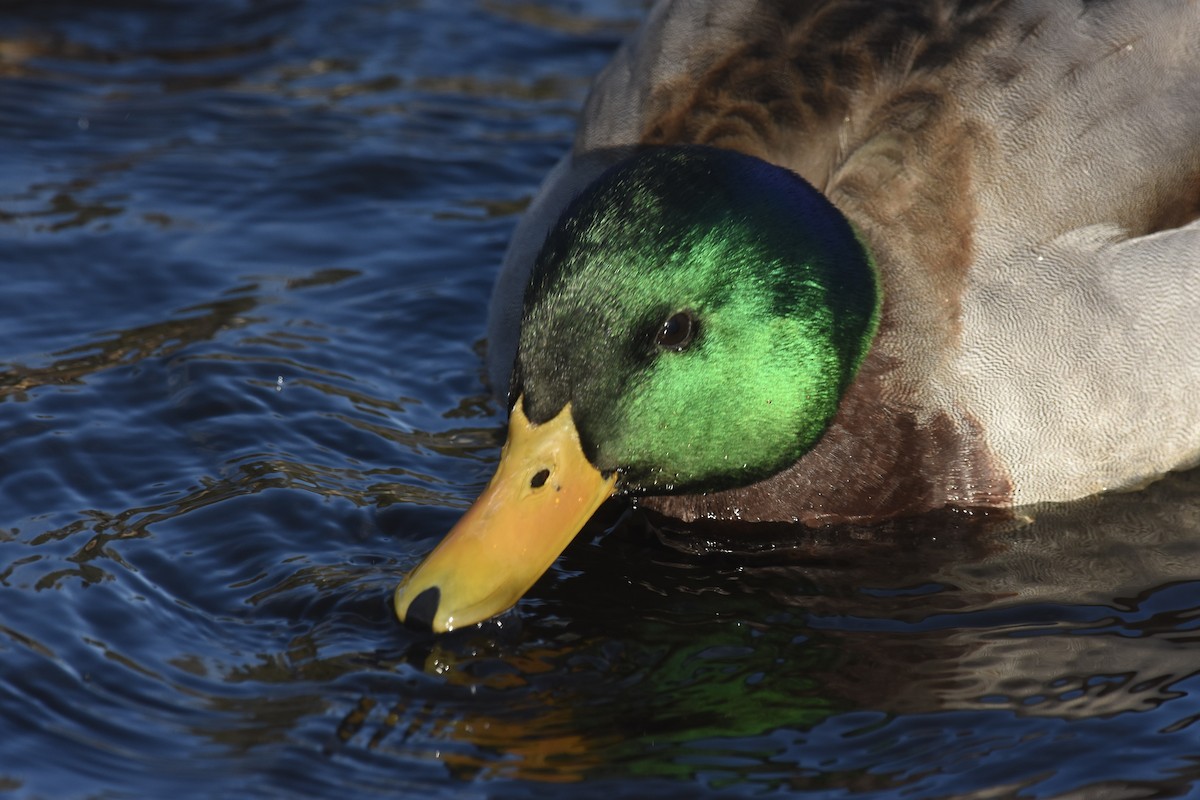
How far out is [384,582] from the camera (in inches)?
177

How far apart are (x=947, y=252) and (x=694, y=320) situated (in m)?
0.89

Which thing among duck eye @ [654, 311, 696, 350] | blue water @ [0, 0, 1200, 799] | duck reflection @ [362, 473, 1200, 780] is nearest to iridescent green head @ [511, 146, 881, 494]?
duck eye @ [654, 311, 696, 350]

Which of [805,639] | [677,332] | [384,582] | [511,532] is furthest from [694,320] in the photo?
[384,582]

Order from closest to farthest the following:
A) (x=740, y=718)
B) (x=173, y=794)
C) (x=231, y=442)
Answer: (x=173, y=794) → (x=740, y=718) → (x=231, y=442)

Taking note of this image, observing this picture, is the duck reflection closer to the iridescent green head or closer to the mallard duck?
the mallard duck

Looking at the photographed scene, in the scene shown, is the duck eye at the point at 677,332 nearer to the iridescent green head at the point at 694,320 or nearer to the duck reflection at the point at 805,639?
the iridescent green head at the point at 694,320

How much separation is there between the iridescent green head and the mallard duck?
0.04 feet

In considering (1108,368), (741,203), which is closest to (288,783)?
(741,203)

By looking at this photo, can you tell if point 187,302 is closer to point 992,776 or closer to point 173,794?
point 173,794

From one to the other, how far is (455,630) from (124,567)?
936 millimetres

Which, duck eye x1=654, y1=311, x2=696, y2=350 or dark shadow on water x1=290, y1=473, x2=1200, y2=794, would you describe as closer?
dark shadow on water x1=290, y1=473, x2=1200, y2=794

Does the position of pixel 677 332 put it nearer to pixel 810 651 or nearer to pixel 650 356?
pixel 650 356

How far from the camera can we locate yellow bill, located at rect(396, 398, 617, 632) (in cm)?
410

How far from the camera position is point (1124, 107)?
483 cm
